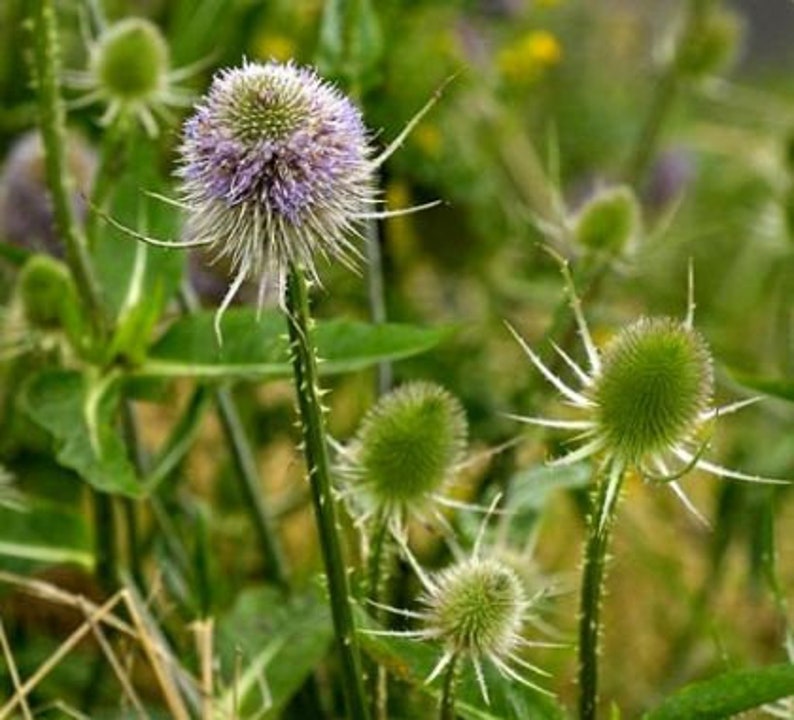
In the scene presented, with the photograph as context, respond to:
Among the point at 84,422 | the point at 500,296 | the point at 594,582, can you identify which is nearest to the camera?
the point at 594,582

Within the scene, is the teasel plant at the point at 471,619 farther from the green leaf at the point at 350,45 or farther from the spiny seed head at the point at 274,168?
the green leaf at the point at 350,45

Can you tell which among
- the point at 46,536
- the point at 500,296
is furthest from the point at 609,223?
the point at 500,296

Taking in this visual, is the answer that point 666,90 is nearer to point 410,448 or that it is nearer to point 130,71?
point 130,71

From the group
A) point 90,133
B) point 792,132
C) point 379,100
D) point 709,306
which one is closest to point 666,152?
point 709,306

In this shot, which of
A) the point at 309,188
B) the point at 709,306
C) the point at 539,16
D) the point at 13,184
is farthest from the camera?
the point at 539,16

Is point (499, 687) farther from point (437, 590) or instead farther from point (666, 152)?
point (666, 152)

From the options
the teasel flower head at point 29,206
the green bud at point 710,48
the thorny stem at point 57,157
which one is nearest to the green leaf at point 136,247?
the thorny stem at point 57,157
